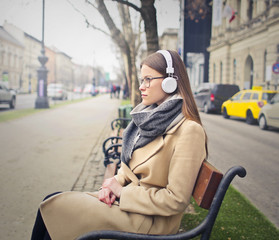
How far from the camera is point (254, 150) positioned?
8328mm

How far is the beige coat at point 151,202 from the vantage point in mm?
1784

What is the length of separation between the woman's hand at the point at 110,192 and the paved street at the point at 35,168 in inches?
66.5

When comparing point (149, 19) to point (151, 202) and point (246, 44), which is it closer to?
point (151, 202)

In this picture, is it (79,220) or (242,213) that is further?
(242,213)

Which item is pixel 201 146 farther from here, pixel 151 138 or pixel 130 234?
pixel 130 234

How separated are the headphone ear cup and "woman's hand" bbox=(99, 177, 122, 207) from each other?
0.68 metres

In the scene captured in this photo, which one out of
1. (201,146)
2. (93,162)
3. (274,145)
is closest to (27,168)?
(93,162)

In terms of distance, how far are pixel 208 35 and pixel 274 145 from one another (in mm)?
36214

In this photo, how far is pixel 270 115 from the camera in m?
12.2

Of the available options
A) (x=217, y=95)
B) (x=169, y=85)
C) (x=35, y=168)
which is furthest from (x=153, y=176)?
(x=217, y=95)

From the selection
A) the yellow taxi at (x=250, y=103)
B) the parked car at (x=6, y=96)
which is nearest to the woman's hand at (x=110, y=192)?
the yellow taxi at (x=250, y=103)

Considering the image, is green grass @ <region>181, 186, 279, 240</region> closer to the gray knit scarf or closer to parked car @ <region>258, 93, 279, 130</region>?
the gray knit scarf

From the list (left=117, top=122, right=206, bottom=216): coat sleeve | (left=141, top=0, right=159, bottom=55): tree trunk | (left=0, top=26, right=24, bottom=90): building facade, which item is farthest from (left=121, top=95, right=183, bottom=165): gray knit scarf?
(left=0, top=26, right=24, bottom=90): building facade

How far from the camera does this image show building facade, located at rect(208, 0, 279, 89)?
23.0 meters
